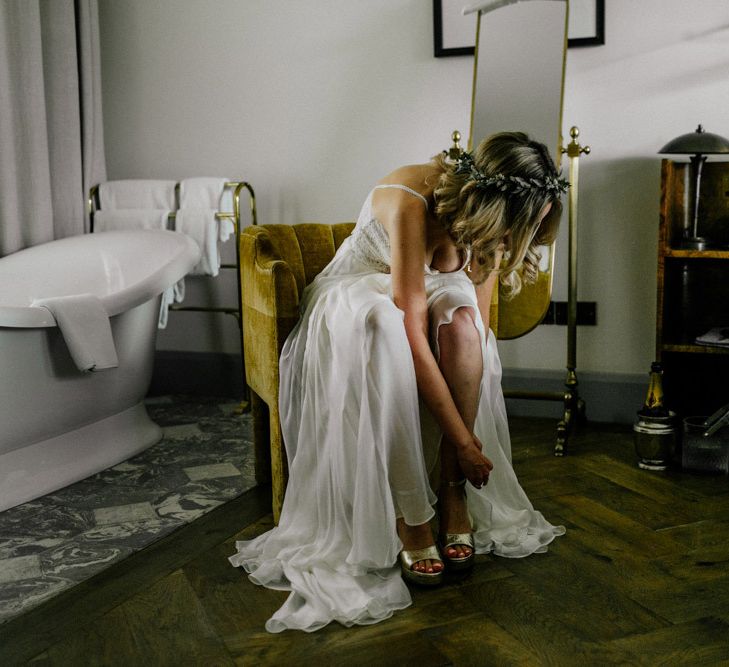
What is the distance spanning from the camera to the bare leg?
5.47 feet

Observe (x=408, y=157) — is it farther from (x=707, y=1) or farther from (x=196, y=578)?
(x=196, y=578)

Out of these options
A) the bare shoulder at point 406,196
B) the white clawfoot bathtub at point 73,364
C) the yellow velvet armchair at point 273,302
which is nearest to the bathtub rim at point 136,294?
the white clawfoot bathtub at point 73,364

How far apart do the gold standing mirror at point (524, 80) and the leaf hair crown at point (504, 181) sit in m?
0.85

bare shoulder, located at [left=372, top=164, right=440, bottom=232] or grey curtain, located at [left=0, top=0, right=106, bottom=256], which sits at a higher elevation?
grey curtain, located at [left=0, top=0, right=106, bottom=256]

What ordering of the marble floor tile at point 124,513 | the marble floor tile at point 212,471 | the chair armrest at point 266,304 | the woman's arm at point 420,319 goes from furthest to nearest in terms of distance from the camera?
the marble floor tile at point 212,471 → the marble floor tile at point 124,513 → the chair armrest at point 266,304 → the woman's arm at point 420,319

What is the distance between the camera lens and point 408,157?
3.01m

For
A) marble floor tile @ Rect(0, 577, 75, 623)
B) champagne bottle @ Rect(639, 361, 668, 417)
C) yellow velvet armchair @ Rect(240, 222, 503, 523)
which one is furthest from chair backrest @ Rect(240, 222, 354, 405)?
champagne bottle @ Rect(639, 361, 668, 417)

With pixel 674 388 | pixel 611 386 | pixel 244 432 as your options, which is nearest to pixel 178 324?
pixel 244 432

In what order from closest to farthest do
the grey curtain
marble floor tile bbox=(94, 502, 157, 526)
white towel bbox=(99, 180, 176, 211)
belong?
marble floor tile bbox=(94, 502, 157, 526)
the grey curtain
white towel bbox=(99, 180, 176, 211)

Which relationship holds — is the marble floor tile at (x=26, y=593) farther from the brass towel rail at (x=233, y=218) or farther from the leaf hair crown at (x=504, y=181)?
the brass towel rail at (x=233, y=218)

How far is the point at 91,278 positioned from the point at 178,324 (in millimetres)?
681

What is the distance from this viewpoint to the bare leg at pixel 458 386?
167cm

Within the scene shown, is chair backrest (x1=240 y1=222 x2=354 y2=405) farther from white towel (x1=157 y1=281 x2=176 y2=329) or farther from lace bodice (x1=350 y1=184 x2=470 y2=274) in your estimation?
white towel (x1=157 y1=281 x2=176 y2=329)

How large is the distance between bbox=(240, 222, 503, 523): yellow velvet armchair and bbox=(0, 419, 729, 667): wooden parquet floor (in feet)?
0.82
